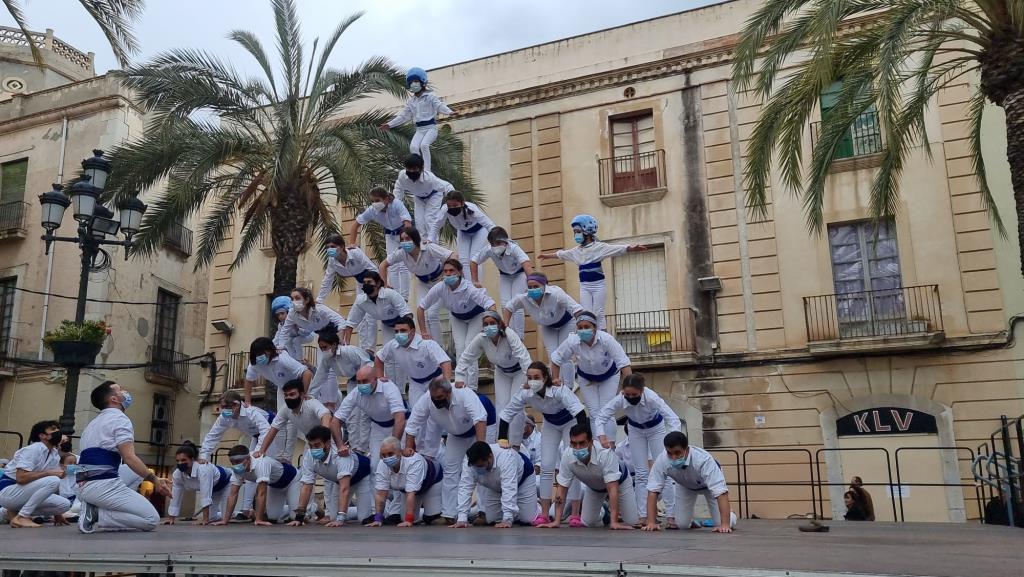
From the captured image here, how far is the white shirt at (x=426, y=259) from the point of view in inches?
512

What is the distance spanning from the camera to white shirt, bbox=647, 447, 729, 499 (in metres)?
8.87

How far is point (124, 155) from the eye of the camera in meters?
16.5

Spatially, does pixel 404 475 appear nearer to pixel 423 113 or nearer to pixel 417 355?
pixel 417 355

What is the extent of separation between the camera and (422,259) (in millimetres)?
13086

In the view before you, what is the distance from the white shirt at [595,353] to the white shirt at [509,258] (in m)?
2.36

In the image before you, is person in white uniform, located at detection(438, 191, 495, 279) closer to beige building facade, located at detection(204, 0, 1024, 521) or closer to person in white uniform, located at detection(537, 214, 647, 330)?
person in white uniform, located at detection(537, 214, 647, 330)

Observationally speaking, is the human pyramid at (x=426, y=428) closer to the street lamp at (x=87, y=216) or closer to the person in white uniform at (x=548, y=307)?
the person in white uniform at (x=548, y=307)

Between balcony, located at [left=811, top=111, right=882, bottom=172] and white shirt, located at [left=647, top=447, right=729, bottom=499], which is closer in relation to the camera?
white shirt, located at [left=647, top=447, right=729, bottom=499]

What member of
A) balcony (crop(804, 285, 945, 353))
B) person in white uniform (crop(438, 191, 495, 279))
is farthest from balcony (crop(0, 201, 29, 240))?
balcony (crop(804, 285, 945, 353))

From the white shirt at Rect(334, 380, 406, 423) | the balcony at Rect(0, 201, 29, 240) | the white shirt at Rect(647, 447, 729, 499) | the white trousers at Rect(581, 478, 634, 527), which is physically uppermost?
the balcony at Rect(0, 201, 29, 240)

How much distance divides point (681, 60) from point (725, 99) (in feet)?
4.91

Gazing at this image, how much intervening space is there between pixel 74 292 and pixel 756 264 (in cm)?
1962

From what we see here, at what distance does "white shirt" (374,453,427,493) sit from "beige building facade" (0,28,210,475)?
16.6 meters

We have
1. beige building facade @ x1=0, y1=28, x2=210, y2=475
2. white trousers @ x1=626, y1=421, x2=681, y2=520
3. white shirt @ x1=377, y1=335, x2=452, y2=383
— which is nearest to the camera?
white trousers @ x1=626, y1=421, x2=681, y2=520
